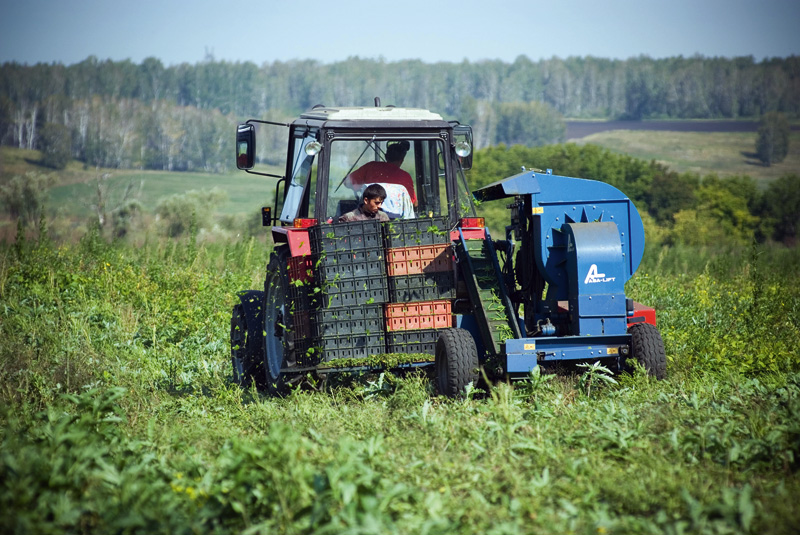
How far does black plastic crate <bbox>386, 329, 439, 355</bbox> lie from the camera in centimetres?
681

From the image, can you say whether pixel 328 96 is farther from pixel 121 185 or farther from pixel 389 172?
pixel 389 172

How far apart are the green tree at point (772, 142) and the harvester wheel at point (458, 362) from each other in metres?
53.2

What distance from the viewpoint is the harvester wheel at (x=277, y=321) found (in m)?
7.25

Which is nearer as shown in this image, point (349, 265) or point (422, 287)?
point (349, 265)

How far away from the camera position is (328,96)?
82875mm

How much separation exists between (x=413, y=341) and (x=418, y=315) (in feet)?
A: 0.74

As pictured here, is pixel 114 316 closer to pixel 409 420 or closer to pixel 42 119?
pixel 409 420

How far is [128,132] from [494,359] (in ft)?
157

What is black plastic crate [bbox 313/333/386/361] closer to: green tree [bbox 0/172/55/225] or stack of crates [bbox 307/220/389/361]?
stack of crates [bbox 307/220/389/361]

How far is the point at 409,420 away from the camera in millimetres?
5781

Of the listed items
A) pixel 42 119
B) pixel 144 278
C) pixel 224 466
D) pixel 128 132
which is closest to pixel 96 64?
pixel 42 119

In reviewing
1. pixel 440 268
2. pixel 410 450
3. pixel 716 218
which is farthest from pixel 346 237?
pixel 716 218

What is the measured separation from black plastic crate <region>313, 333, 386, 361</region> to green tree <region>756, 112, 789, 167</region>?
5315 centimetres

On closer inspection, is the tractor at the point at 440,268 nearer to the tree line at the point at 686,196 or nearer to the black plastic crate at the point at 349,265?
the black plastic crate at the point at 349,265
